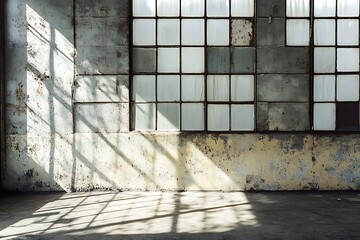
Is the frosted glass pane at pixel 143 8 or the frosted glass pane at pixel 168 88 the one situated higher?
the frosted glass pane at pixel 143 8

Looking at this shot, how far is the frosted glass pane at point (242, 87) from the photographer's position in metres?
6.55

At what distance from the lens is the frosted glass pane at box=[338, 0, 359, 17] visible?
6.54m

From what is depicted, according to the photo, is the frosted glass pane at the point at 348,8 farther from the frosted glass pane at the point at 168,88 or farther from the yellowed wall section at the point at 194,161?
the frosted glass pane at the point at 168,88

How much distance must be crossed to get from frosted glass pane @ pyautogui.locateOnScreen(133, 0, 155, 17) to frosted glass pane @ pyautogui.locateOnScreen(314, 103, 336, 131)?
285cm

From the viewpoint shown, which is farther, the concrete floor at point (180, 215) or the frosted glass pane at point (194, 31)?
the frosted glass pane at point (194, 31)

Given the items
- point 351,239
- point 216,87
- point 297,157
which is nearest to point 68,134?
point 216,87

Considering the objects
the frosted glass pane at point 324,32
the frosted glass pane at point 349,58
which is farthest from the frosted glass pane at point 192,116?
the frosted glass pane at point 349,58

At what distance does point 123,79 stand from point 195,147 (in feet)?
4.80

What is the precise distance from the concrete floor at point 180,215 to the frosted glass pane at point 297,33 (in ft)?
7.28

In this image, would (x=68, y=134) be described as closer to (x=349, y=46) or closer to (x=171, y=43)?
(x=171, y=43)

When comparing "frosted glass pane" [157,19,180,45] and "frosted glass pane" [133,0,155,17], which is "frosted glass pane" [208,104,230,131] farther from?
"frosted glass pane" [133,0,155,17]

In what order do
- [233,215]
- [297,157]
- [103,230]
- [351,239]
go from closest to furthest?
[351,239] → [103,230] → [233,215] → [297,157]

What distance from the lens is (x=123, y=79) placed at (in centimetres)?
651

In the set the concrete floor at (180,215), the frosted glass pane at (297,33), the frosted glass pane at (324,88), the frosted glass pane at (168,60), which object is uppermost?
the frosted glass pane at (297,33)
